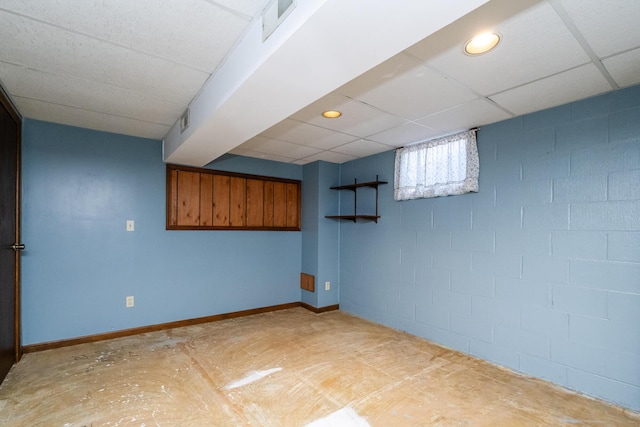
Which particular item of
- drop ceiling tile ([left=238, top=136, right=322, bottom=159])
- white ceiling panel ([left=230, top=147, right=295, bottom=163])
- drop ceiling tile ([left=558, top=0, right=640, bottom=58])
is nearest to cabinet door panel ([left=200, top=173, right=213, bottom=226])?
white ceiling panel ([left=230, top=147, right=295, bottom=163])

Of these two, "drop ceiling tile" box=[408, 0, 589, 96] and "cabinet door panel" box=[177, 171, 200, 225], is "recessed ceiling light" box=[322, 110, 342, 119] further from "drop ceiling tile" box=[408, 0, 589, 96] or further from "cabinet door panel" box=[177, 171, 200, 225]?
"cabinet door panel" box=[177, 171, 200, 225]

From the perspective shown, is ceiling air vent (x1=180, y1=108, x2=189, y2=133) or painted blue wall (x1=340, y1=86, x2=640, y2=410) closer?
painted blue wall (x1=340, y1=86, x2=640, y2=410)

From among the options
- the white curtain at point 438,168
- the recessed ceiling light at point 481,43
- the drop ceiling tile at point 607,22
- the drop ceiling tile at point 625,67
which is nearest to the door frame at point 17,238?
the recessed ceiling light at point 481,43

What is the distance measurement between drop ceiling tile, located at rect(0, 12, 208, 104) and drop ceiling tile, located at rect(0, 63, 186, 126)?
0.11m

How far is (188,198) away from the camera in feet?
12.6

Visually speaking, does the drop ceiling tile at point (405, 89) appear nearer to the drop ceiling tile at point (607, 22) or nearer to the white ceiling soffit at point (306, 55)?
the white ceiling soffit at point (306, 55)

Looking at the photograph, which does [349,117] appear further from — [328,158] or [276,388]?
[276,388]

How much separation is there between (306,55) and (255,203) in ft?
10.3

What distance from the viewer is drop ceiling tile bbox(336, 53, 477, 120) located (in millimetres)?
1987

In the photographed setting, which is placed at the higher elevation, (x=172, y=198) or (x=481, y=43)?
(x=481, y=43)

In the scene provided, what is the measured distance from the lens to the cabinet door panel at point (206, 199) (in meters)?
3.94

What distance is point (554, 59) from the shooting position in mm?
1850

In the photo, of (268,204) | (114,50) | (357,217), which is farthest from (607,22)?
(268,204)

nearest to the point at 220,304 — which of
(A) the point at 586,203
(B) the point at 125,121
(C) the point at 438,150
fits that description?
(B) the point at 125,121
